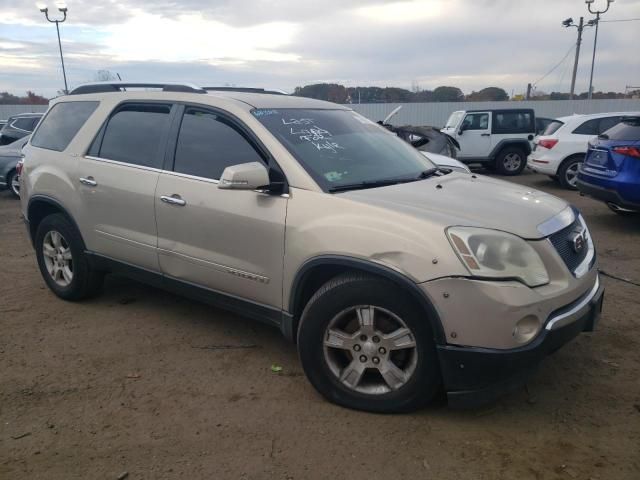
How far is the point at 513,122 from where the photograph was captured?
49.7 feet

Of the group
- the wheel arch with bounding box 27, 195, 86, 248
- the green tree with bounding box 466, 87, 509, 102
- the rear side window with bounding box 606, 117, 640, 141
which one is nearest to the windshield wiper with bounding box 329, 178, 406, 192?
the wheel arch with bounding box 27, 195, 86, 248

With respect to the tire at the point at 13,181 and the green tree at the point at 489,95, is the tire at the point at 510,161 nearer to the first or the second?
the tire at the point at 13,181

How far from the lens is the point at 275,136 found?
140 inches

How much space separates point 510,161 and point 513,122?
1.06 metres

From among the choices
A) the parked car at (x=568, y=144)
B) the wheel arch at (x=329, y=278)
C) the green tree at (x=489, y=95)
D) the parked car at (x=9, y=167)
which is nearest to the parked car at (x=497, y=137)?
the parked car at (x=568, y=144)

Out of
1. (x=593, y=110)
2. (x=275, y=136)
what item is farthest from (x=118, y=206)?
(x=593, y=110)

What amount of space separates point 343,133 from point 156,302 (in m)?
2.39

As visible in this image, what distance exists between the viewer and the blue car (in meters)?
7.06

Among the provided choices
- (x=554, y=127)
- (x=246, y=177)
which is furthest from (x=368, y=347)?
(x=554, y=127)

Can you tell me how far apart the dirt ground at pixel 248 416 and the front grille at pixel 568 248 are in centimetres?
83

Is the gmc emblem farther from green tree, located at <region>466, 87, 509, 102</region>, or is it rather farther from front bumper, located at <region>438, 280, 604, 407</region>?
green tree, located at <region>466, 87, 509, 102</region>

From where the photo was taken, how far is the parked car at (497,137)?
15.0 meters

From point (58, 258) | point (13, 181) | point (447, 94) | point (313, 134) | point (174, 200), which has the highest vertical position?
point (447, 94)

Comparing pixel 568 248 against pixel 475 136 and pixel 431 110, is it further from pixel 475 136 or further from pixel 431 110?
pixel 431 110
